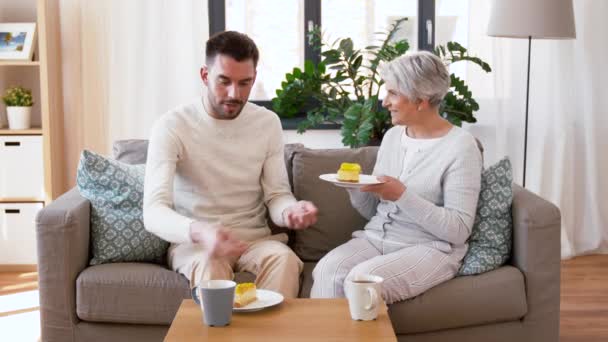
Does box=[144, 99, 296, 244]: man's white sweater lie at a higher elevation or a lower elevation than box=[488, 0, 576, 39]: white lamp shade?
lower

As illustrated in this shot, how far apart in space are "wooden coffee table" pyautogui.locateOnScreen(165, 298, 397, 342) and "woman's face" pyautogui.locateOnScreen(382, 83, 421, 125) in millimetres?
785

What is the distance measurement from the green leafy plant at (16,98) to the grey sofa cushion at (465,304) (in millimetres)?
2558

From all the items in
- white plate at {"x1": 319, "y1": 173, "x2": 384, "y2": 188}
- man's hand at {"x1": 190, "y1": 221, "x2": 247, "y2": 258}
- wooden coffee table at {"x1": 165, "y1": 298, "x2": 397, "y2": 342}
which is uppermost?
white plate at {"x1": 319, "y1": 173, "x2": 384, "y2": 188}

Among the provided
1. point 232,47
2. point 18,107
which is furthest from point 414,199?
point 18,107

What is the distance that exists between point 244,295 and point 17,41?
8.78ft

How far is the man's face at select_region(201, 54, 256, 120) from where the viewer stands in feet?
8.76

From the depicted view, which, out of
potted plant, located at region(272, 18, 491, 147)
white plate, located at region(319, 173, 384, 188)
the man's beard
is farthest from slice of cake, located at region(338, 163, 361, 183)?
potted plant, located at region(272, 18, 491, 147)

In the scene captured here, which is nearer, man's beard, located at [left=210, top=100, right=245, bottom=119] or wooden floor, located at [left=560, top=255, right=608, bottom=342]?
man's beard, located at [left=210, top=100, right=245, bottom=119]

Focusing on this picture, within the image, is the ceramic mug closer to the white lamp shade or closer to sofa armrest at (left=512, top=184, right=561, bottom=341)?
sofa armrest at (left=512, top=184, right=561, bottom=341)

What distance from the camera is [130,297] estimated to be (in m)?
2.71

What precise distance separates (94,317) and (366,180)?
0.94 metres

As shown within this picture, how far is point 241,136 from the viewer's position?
2855 millimetres

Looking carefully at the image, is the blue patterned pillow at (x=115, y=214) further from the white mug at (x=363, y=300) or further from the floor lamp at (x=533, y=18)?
the floor lamp at (x=533, y=18)

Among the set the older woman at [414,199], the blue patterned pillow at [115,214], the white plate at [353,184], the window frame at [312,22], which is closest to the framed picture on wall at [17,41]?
the window frame at [312,22]
